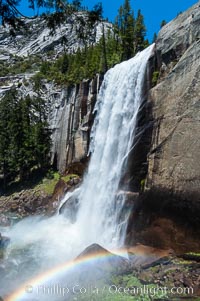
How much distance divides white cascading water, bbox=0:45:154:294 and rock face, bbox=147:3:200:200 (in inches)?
121

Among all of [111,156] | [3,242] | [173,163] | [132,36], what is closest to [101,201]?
[111,156]

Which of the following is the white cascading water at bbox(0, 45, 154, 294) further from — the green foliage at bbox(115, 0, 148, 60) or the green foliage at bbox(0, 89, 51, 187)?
the green foliage at bbox(115, 0, 148, 60)

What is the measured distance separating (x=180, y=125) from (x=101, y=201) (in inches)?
308

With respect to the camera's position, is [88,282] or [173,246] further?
[173,246]

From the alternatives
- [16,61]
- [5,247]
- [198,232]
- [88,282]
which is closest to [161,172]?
[198,232]

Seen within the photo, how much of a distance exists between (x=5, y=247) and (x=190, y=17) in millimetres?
15690

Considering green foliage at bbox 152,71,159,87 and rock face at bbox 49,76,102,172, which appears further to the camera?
rock face at bbox 49,76,102,172

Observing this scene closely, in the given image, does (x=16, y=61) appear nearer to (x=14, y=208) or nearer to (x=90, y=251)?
(x=14, y=208)

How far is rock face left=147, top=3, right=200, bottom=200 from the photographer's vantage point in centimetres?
1281

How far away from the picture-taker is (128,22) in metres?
45.0

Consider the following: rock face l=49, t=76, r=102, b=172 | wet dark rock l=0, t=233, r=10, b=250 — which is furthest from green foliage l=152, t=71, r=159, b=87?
wet dark rock l=0, t=233, r=10, b=250

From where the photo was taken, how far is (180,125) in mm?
13695

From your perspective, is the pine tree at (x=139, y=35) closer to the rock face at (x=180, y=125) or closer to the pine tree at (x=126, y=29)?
the pine tree at (x=126, y=29)

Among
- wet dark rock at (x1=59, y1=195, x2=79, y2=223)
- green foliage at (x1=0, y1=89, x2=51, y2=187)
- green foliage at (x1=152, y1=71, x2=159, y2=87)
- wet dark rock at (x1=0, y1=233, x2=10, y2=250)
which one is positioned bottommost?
wet dark rock at (x1=0, y1=233, x2=10, y2=250)
